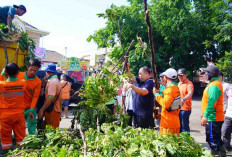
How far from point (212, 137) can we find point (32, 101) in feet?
11.4

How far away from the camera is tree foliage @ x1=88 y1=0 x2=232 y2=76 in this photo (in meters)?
18.8

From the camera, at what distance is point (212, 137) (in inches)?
156

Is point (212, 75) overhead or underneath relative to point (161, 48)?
underneath

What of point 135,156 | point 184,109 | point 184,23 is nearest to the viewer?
point 135,156

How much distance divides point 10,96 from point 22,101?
8.6 inches

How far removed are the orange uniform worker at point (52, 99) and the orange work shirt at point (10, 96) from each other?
0.44 meters

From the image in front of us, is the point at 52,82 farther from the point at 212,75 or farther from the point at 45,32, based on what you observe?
the point at 45,32

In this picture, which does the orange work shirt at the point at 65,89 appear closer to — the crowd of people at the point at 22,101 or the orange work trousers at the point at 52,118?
the crowd of people at the point at 22,101

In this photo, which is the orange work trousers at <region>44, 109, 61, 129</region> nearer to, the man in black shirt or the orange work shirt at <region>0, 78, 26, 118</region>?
the orange work shirt at <region>0, 78, 26, 118</region>

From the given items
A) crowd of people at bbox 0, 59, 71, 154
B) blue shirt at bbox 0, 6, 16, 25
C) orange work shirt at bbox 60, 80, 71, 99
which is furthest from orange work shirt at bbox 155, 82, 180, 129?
orange work shirt at bbox 60, 80, 71, 99

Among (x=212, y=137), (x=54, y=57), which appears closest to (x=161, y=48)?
(x=212, y=137)

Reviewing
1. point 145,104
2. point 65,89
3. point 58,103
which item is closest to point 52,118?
point 58,103

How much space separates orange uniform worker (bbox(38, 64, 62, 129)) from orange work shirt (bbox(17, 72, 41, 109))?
0.75 feet

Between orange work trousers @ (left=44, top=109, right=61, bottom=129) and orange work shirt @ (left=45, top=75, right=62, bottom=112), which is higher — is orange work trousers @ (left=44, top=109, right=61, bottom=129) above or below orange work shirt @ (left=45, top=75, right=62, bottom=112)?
below
